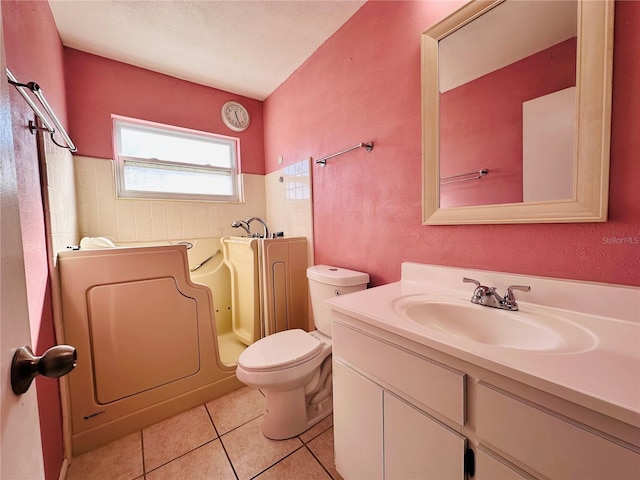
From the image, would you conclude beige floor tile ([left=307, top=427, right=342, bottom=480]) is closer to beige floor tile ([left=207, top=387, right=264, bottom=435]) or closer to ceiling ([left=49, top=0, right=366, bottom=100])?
beige floor tile ([left=207, top=387, right=264, bottom=435])

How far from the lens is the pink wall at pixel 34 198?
0.89 metres

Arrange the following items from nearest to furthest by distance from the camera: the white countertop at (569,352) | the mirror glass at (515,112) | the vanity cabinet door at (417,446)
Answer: the white countertop at (569,352) < the vanity cabinet door at (417,446) < the mirror glass at (515,112)

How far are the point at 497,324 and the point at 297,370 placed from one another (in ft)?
2.89

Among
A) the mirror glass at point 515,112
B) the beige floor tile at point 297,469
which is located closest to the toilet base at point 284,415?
the beige floor tile at point 297,469

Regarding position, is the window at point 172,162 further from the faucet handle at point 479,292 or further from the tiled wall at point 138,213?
the faucet handle at point 479,292

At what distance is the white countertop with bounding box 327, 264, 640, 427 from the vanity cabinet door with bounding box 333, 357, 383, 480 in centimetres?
24

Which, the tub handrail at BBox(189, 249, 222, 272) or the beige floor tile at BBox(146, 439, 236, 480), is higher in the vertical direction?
the tub handrail at BBox(189, 249, 222, 272)

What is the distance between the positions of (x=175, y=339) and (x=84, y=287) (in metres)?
0.54

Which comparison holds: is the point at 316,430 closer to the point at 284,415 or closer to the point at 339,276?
the point at 284,415

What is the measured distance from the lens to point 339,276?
1460 mm

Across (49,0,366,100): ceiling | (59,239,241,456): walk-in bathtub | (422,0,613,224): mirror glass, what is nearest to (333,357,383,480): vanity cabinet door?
(422,0,613,224): mirror glass

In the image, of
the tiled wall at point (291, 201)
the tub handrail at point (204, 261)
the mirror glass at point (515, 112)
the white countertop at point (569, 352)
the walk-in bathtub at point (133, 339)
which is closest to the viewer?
the white countertop at point (569, 352)

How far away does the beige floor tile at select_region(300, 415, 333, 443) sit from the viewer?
132 centimetres

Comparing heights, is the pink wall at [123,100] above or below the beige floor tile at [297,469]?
above
